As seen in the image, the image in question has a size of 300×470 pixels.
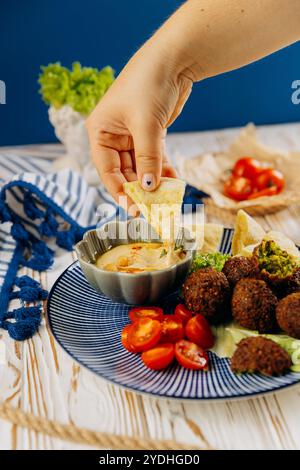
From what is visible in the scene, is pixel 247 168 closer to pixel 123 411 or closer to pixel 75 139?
pixel 75 139

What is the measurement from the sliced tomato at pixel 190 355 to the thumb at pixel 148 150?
2.84 feet

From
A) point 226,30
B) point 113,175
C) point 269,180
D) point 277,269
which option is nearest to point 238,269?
point 277,269

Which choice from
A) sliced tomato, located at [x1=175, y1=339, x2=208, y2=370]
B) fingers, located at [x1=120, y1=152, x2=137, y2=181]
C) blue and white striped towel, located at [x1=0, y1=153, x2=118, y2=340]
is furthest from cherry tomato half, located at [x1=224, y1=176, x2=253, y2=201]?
sliced tomato, located at [x1=175, y1=339, x2=208, y2=370]

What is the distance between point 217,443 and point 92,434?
475 millimetres

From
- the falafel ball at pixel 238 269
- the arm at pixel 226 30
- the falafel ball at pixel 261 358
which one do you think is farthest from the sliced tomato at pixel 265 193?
the falafel ball at pixel 261 358

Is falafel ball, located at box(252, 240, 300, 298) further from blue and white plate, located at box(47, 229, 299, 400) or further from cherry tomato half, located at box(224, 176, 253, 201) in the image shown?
cherry tomato half, located at box(224, 176, 253, 201)

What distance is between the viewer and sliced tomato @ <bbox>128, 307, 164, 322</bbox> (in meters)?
2.92

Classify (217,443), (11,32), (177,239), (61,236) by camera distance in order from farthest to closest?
1. (11,32)
2. (61,236)
3. (177,239)
4. (217,443)

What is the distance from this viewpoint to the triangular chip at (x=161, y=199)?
3.21 meters

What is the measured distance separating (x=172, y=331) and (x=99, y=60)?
4156 mm

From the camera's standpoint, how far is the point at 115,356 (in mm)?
2734

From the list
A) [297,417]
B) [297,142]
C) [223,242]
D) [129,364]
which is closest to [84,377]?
[129,364]

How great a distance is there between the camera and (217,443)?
7.69 ft

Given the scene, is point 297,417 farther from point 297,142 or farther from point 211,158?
point 297,142
